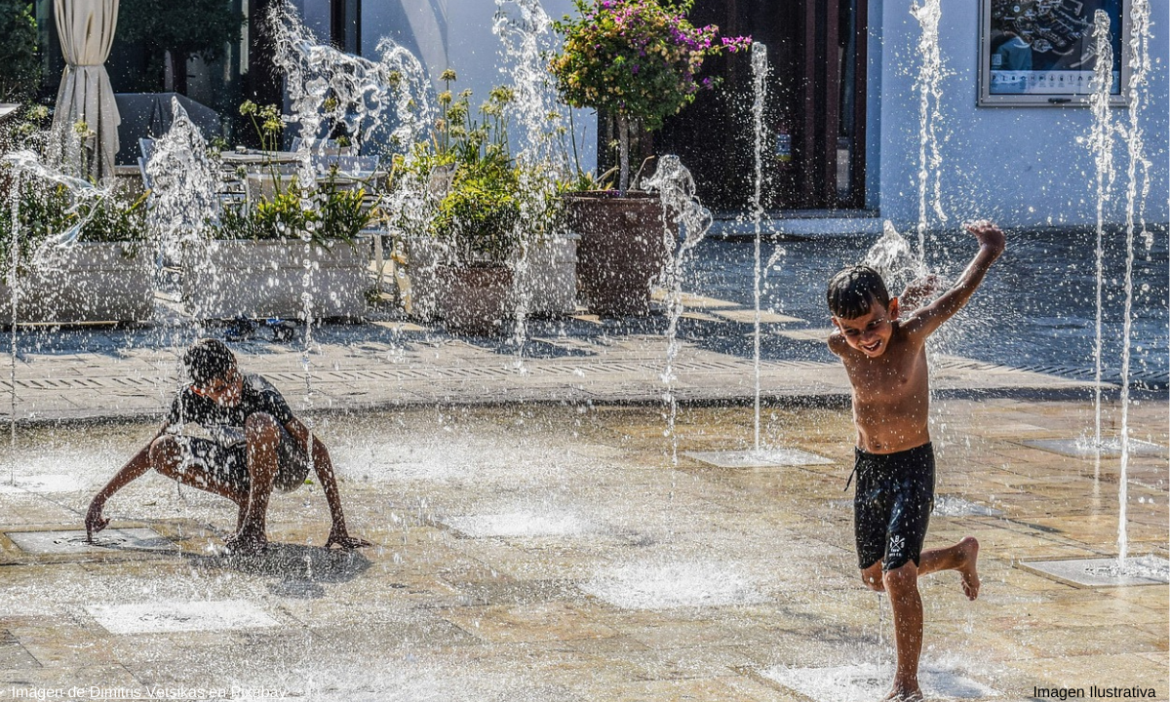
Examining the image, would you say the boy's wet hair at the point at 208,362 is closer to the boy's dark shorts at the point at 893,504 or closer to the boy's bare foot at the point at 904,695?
the boy's dark shorts at the point at 893,504

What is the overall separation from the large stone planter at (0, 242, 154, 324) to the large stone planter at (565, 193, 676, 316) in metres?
3.11

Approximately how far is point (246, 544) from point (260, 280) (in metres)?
6.65

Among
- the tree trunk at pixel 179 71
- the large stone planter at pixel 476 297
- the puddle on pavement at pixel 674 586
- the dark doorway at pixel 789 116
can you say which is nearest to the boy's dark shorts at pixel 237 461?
the puddle on pavement at pixel 674 586

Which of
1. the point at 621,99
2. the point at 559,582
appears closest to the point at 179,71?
the point at 621,99

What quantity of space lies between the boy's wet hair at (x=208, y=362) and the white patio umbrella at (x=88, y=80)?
986 cm

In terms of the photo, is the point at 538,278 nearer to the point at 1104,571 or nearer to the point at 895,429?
the point at 1104,571

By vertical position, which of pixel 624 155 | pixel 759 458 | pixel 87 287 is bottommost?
pixel 759 458

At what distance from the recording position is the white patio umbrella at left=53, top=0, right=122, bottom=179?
1509 cm

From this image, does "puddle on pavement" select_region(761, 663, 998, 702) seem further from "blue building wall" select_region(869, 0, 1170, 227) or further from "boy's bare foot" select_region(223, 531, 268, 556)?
"blue building wall" select_region(869, 0, 1170, 227)

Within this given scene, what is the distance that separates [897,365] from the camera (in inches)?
170

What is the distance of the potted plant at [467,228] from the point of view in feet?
38.6

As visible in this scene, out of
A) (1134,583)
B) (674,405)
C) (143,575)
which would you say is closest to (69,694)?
(143,575)

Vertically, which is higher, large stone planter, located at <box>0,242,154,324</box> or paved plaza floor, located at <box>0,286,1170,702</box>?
large stone planter, located at <box>0,242,154,324</box>

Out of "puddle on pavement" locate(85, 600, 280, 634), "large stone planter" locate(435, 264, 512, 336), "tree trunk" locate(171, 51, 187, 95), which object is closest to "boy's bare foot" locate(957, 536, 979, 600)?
"puddle on pavement" locate(85, 600, 280, 634)
